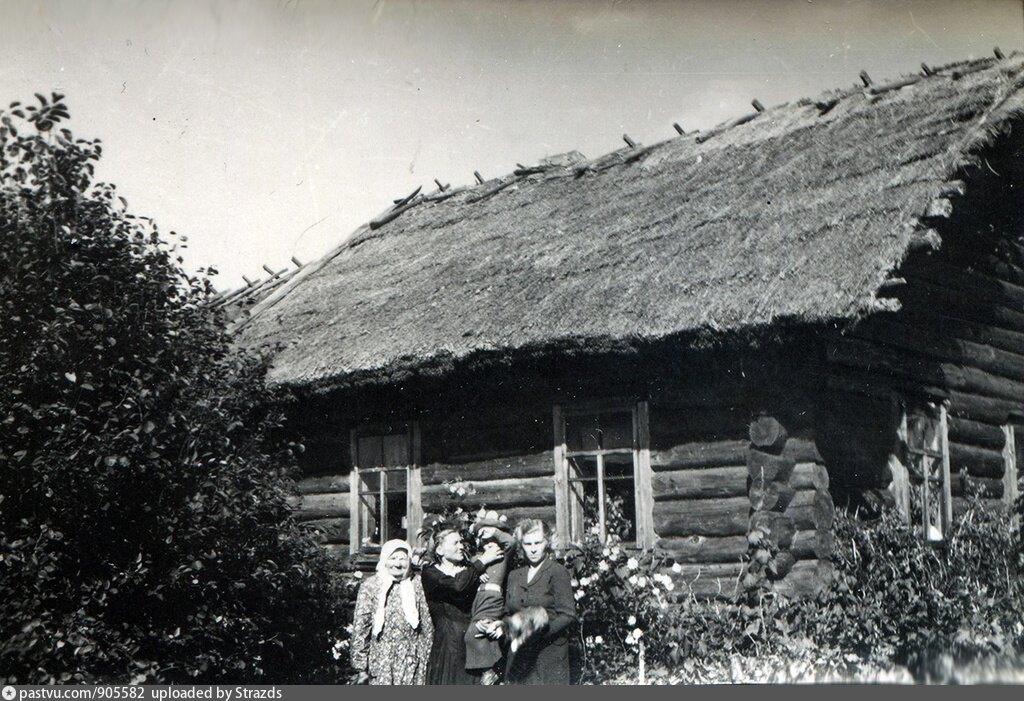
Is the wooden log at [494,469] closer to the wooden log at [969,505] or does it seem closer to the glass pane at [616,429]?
the glass pane at [616,429]

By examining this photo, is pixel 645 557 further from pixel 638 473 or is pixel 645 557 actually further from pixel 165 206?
pixel 165 206

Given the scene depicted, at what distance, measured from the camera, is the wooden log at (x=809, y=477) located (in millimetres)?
7602

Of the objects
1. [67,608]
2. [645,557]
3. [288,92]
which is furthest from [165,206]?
[645,557]

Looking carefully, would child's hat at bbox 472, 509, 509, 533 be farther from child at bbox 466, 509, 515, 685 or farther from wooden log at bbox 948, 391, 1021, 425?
wooden log at bbox 948, 391, 1021, 425

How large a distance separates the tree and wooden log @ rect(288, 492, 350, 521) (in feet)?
9.65

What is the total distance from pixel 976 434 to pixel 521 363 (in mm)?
4241

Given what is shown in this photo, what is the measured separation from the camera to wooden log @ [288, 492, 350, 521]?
998 cm

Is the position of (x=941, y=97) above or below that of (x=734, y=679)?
above

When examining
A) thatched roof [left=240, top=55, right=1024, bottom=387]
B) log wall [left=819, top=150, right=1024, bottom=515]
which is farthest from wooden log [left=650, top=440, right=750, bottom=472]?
thatched roof [left=240, top=55, right=1024, bottom=387]

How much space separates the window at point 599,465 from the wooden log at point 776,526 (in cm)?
90

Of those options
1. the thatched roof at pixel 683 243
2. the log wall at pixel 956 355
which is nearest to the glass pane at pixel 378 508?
the thatched roof at pixel 683 243

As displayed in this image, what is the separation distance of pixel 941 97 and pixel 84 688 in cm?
766

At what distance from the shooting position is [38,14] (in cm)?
645

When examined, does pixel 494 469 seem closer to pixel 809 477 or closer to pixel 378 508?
pixel 378 508
